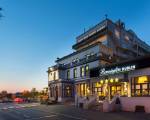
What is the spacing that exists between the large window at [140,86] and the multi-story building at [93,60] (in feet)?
25.1

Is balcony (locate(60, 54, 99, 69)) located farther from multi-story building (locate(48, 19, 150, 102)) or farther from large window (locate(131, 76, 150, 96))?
large window (locate(131, 76, 150, 96))

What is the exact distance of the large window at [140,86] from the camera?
29.6m

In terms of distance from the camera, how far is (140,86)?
30.5 m

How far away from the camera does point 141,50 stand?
63.4 metres

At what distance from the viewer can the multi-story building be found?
145ft

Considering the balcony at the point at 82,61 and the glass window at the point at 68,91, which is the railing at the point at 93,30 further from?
the glass window at the point at 68,91

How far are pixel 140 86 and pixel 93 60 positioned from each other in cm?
1752

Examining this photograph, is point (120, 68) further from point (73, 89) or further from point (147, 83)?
point (73, 89)

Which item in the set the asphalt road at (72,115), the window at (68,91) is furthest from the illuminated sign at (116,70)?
the window at (68,91)

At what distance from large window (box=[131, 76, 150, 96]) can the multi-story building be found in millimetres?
7657

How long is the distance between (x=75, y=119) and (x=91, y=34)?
38.1 meters

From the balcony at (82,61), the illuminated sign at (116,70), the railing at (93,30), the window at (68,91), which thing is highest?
the railing at (93,30)

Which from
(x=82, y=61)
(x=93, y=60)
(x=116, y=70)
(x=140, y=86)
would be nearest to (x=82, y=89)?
(x=82, y=61)

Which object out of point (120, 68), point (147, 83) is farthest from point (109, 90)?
point (147, 83)
